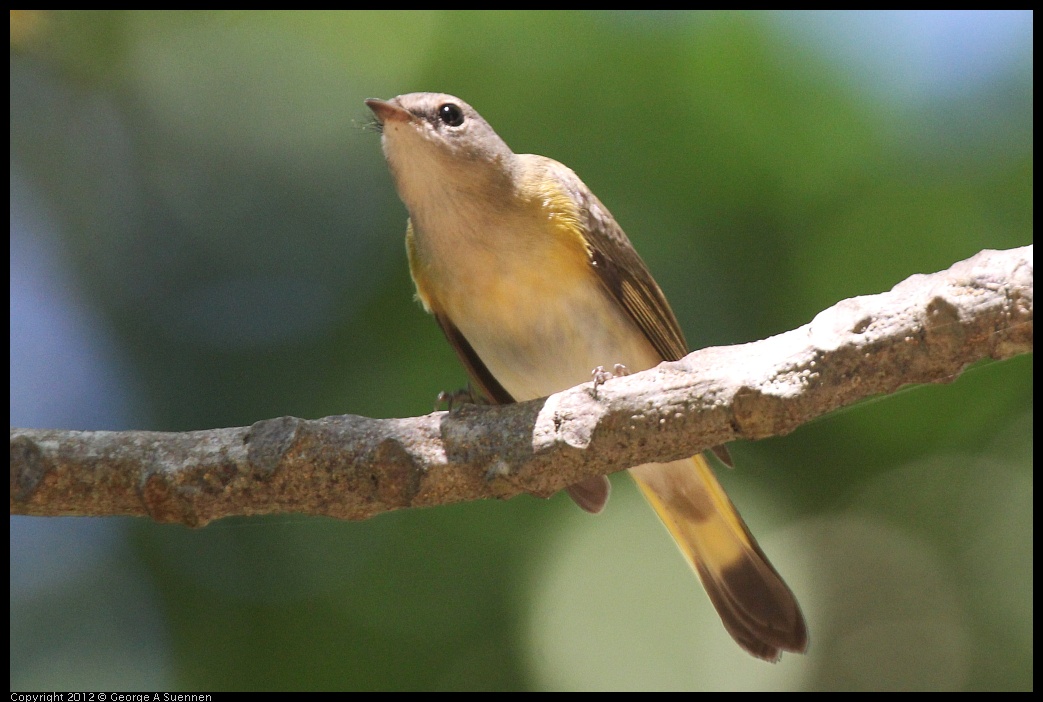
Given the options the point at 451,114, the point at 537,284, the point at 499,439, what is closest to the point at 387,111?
the point at 451,114

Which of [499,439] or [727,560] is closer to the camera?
[499,439]

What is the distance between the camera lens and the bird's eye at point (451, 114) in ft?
11.1

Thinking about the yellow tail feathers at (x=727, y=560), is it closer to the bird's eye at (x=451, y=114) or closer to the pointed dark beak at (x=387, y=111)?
the bird's eye at (x=451, y=114)

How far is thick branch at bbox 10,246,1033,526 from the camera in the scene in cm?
214

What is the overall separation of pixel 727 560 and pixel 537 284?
1.38 metres

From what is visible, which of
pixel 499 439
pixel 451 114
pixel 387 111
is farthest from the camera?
pixel 451 114

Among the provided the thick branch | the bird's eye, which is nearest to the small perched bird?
the bird's eye

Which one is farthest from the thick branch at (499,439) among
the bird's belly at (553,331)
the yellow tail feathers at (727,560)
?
the yellow tail feathers at (727,560)

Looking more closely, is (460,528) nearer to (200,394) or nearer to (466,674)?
(466,674)

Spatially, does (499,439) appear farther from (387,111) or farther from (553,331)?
(387,111)

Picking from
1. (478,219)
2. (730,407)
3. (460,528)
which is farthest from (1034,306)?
(460,528)

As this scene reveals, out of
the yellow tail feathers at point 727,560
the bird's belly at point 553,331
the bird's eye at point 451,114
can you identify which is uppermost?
the bird's eye at point 451,114

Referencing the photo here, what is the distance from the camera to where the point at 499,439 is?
8.25 feet

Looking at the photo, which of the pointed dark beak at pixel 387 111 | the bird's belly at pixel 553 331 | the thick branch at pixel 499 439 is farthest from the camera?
the bird's belly at pixel 553 331
